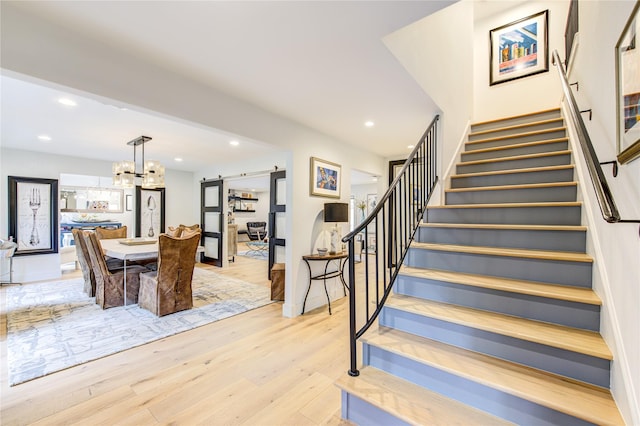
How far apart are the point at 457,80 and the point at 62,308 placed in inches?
242

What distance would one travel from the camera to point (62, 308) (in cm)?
356

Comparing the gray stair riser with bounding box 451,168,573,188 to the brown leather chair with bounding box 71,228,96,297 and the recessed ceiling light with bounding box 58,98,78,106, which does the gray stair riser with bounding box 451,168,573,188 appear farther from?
the brown leather chair with bounding box 71,228,96,297

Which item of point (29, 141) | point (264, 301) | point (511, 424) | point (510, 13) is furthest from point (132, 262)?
point (510, 13)

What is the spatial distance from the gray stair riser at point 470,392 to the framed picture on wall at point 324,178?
228 cm

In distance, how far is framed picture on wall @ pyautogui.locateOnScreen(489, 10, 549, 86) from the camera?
4.23 m

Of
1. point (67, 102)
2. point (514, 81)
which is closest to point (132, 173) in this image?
point (67, 102)

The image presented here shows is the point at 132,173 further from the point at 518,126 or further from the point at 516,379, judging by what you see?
the point at 518,126

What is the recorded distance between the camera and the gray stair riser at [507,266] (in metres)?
1.70

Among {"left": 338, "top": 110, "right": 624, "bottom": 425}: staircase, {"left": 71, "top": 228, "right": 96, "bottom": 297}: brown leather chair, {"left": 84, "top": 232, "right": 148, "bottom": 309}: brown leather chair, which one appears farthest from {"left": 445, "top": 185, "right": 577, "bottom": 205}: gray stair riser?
{"left": 71, "top": 228, "right": 96, "bottom": 297}: brown leather chair

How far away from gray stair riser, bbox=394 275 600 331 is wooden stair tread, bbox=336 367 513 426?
64 centimetres

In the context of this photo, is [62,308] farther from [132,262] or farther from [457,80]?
[457,80]

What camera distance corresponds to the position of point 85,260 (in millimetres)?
3883

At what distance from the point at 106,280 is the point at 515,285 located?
4.52 metres

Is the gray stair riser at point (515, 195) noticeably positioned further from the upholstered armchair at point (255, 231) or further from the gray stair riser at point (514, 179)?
the upholstered armchair at point (255, 231)
